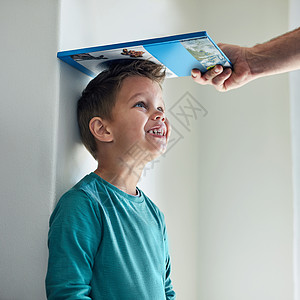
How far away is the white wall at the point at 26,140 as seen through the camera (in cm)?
85

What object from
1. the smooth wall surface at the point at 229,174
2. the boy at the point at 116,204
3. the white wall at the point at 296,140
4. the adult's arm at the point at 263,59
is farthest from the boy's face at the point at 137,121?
the white wall at the point at 296,140

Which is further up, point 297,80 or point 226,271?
point 297,80

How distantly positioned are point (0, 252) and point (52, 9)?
601mm

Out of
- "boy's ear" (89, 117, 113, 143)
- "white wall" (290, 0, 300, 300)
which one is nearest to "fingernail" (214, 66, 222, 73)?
"boy's ear" (89, 117, 113, 143)

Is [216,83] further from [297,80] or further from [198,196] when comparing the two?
[198,196]

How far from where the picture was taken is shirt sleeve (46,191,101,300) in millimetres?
712

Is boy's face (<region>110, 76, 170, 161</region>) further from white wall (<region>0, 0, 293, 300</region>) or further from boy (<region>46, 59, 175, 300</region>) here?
white wall (<region>0, 0, 293, 300</region>)

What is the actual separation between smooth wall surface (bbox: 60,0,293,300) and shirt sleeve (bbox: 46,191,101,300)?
1.91 feet

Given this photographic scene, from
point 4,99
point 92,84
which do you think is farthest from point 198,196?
point 4,99

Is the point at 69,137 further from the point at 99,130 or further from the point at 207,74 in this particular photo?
the point at 207,74

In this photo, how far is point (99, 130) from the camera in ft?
3.02

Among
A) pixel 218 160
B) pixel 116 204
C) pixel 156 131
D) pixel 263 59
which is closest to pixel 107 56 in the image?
pixel 156 131

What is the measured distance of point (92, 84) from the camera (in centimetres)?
95

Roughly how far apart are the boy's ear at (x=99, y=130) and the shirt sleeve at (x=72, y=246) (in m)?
0.17
